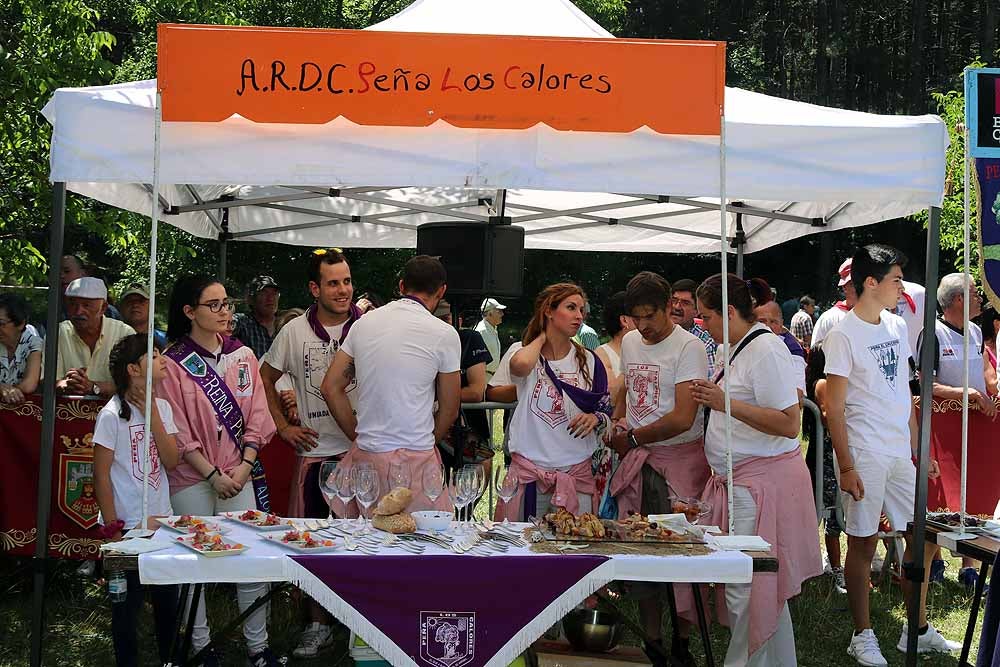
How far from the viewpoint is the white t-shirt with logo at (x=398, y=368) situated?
4.20 meters

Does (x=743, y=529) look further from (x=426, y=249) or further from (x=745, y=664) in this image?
(x=426, y=249)

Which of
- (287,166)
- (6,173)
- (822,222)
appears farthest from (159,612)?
(6,173)

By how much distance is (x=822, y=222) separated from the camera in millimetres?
5836

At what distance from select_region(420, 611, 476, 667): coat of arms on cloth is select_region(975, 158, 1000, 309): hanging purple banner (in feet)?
8.05

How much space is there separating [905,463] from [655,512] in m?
1.16

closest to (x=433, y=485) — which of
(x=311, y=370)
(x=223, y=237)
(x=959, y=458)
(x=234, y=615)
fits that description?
(x=311, y=370)

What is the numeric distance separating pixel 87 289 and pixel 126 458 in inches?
73.1

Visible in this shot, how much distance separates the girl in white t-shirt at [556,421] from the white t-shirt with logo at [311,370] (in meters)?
0.83

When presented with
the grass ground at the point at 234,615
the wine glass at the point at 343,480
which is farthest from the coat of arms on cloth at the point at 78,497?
the wine glass at the point at 343,480

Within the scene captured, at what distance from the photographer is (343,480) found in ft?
11.9

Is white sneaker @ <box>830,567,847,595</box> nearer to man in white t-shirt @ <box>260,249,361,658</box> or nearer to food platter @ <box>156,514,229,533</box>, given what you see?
man in white t-shirt @ <box>260,249,361,658</box>

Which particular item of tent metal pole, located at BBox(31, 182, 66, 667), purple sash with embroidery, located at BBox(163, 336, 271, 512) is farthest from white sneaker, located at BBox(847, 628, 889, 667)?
tent metal pole, located at BBox(31, 182, 66, 667)

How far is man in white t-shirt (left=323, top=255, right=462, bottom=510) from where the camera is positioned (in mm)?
4203

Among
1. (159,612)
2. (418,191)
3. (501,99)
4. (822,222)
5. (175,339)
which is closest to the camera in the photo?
(501,99)
